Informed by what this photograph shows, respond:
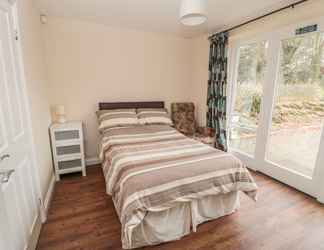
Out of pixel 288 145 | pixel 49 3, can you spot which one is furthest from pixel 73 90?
pixel 288 145

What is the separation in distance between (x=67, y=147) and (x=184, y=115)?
2.28m

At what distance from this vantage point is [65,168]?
9.03ft

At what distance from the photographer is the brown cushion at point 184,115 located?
147 inches

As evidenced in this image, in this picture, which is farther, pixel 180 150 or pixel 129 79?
pixel 129 79

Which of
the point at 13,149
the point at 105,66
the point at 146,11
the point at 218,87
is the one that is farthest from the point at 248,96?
the point at 13,149

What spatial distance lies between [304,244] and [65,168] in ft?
9.92

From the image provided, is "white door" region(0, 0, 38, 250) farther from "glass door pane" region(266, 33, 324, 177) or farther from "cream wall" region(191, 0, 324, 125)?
"glass door pane" region(266, 33, 324, 177)

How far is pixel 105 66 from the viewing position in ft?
10.4

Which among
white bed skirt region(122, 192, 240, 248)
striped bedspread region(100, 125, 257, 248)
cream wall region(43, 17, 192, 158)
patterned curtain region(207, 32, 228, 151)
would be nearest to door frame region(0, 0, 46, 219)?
striped bedspread region(100, 125, 257, 248)

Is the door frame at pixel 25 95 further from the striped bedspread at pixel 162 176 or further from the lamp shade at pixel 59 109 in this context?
the lamp shade at pixel 59 109

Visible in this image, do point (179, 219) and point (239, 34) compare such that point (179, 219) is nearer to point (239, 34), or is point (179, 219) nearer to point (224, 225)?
point (224, 225)

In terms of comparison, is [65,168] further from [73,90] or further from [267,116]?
[267,116]

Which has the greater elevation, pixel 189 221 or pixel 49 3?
pixel 49 3

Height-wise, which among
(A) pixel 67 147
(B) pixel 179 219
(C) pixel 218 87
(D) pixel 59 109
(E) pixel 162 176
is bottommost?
(B) pixel 179 219
